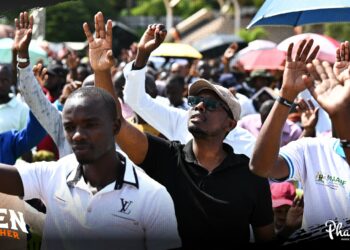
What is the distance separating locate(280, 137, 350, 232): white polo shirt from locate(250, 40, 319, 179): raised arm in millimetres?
272

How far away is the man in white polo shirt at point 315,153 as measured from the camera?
3.29m

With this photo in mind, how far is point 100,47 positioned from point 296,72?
0.98 m

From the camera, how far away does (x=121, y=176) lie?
3291mm

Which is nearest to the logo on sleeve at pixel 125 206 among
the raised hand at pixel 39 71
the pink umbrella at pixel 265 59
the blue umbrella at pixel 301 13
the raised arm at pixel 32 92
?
the raised arm at pixel 32 92

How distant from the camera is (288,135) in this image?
22.2ft

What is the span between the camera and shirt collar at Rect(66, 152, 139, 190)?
326 cm

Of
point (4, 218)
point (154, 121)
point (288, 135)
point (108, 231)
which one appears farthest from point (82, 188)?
point (288, 135)

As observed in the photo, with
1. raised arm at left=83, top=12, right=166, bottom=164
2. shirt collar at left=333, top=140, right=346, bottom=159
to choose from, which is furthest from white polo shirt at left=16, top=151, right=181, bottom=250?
shirt collar at left=333, top=140, right=346, bottom=159

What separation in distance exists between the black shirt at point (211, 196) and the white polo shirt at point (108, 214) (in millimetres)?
574

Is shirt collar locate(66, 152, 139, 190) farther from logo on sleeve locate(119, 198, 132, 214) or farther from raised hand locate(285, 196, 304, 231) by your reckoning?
raised hand locate(285, 196, 304, 231)

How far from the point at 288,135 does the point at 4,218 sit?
3680 mm

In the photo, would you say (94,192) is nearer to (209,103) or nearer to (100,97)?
(100,97)

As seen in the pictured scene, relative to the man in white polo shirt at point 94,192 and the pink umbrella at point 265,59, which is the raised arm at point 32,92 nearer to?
the man in white polo shirt at point 94,192

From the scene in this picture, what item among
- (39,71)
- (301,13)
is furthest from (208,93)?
(301,13)
